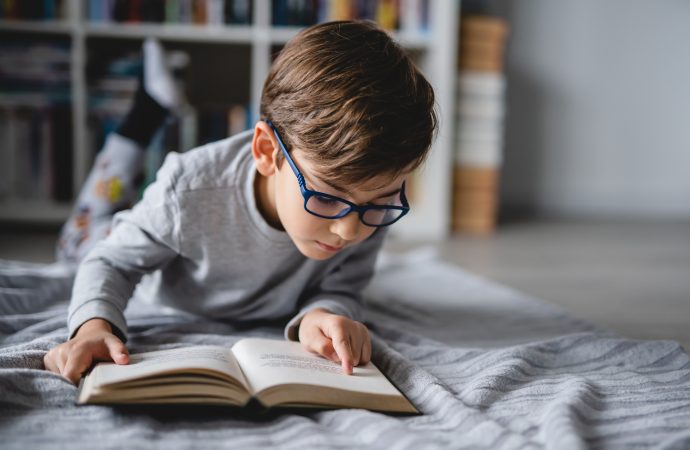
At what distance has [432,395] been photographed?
733 mm

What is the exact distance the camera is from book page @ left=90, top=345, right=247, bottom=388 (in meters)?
0.64

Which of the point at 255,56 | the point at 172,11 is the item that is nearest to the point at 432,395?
the point at 255,56

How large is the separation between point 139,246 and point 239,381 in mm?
360

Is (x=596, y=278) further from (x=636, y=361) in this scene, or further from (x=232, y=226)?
(x=232, y=226)

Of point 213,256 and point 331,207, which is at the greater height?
point 331,207

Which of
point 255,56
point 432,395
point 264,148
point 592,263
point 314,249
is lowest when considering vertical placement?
point 592,263

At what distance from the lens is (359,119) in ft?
2.51

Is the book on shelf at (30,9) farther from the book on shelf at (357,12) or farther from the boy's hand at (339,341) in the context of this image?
the boy's hand at (339,341)

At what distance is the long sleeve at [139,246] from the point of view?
909 millimetres

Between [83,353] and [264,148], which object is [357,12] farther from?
[83,353]

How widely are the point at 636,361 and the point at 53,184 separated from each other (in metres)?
1.89

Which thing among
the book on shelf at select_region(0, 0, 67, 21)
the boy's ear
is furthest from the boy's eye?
the book on shelf at select_region(0, 0, 67, 21)

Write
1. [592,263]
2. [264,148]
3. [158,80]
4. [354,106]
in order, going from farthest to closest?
1. [592,263]
2. [158,80]
3. [264,148]
4. [354,106]

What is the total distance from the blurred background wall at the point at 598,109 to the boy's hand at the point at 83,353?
2.33 metres
